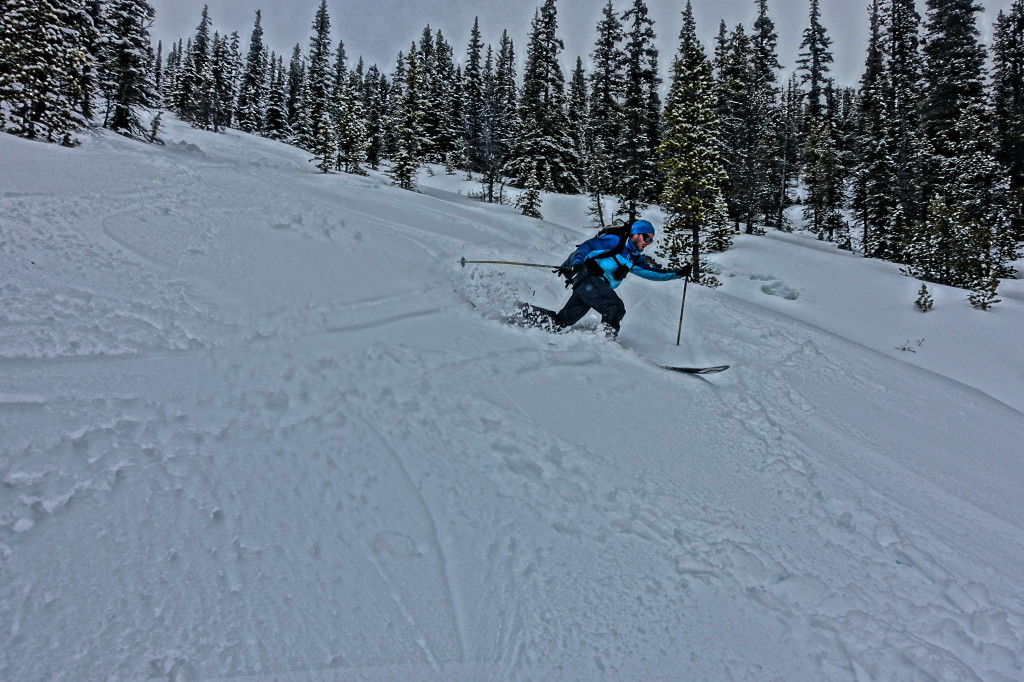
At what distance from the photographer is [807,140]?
45.7 m

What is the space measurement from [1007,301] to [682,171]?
1060 centimetres

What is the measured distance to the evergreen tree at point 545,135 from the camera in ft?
116

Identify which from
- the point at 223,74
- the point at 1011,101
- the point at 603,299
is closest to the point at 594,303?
the point at 603,299

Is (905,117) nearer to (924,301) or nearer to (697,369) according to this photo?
(924,301)

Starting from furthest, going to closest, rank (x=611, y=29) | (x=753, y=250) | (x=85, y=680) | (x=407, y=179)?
(x=611, y=29), (x=407, y=179), (x=753, y=250), (x=85, y=680)

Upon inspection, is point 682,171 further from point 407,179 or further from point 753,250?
point 407,179

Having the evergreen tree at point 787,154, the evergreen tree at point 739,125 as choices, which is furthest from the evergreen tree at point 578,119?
the evergreen tree at point 787,154

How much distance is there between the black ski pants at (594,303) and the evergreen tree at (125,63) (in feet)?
115

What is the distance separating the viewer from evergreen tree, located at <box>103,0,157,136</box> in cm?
3042

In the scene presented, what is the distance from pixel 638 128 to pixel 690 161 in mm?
12310

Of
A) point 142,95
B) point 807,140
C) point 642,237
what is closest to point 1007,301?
point 642,237

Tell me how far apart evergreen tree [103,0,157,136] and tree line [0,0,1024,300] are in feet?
0.33

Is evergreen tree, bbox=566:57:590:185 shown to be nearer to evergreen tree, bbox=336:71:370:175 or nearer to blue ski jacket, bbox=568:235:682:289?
evergreen tree, bbox=336:71:370:175

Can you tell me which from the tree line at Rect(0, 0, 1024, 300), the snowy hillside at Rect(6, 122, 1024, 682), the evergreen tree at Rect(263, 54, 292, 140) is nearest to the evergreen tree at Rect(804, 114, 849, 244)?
the tree line at Rect(0, 0, 1024, 300)
